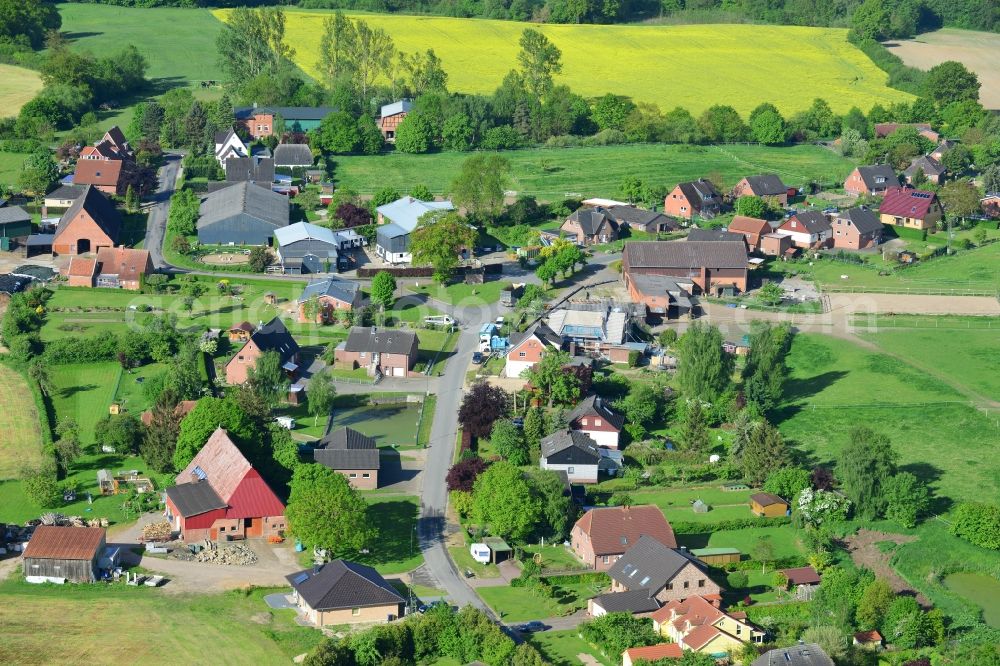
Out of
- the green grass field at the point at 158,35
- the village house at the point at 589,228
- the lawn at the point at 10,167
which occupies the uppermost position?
the green grass field at the point at 158,35

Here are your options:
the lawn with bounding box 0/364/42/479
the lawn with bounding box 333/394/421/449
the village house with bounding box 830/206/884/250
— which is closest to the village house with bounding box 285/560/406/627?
the lawn with bounding box 333/394/421/449

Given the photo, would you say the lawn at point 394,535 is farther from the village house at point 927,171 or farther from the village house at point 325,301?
the village house at point 927,171

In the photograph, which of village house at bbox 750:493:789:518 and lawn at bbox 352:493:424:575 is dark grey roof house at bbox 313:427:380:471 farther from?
village house at bbox 750:493:789:518

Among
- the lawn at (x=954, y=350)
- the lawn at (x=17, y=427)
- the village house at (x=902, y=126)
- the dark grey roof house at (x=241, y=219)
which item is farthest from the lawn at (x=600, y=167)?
the lawn at (x=17, y=427)

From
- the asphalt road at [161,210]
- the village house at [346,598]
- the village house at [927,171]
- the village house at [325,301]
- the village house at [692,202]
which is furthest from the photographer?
the village house at [927,171]

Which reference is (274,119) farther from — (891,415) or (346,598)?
(346,598)

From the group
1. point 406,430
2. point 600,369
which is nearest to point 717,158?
point 600,369

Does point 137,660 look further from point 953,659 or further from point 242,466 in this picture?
point 953,659
